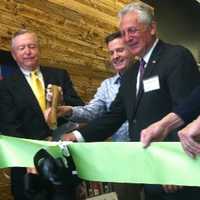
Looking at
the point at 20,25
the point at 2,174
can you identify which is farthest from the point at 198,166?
the point at 20,25

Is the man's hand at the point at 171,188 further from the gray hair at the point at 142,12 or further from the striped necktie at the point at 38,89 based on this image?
the striped necktie at the point at 38,89

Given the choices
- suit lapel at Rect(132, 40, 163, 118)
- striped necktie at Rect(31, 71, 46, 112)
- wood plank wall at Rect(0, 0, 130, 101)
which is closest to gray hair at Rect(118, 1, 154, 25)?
suit lapel at Rect(132, 40, 163, 118)

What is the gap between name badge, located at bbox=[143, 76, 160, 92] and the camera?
7.91 feet

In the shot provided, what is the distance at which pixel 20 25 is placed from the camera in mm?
3955

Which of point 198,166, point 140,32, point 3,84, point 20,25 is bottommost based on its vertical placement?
point 198,166

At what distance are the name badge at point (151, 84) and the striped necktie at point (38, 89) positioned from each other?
36.2 inches

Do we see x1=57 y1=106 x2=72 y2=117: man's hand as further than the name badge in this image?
Yes

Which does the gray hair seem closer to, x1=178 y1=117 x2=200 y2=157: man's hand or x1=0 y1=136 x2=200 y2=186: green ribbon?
x1=0 y1=136 x2=200 y2=186: green ribbon

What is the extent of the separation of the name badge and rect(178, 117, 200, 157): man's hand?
707 mm

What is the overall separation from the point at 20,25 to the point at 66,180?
223 centimetres

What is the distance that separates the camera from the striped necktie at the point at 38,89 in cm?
316

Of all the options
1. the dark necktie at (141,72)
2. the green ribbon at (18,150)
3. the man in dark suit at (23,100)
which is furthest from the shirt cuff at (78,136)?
the man in dark suit at (23,100)

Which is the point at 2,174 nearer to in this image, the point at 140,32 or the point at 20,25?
the point at 20,25

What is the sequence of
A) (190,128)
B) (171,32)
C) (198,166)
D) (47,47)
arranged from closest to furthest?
(190,128)
(198,166)
(47,47)
(171,32)
